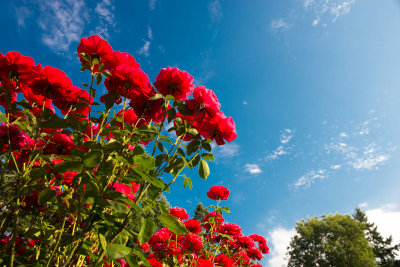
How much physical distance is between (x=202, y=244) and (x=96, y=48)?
83.9 inches

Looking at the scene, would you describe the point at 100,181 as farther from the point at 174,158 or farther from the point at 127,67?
the point at 127,67

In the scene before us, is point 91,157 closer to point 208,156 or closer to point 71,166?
point 71,166

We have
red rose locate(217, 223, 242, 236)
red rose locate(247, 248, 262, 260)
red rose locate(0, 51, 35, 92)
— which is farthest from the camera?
red rose locate(247, 248, 262, 260)

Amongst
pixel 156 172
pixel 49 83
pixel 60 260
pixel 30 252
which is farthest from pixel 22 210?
pixel 156 172

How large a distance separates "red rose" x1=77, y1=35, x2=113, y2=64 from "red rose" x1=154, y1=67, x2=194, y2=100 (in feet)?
0.95

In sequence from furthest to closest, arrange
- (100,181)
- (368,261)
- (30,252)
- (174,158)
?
1. (368,261)
2. (30,252)
3. (174,158)
4. (100,181)

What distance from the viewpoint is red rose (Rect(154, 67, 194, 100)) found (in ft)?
3.78

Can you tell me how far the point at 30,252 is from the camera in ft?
3.92

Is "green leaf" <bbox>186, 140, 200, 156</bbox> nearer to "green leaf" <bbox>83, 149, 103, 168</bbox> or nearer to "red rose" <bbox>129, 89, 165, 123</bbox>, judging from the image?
"red rose" <bbox>129, 89, 165, 123</bbox>

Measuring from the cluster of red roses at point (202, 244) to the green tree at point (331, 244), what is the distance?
105ft

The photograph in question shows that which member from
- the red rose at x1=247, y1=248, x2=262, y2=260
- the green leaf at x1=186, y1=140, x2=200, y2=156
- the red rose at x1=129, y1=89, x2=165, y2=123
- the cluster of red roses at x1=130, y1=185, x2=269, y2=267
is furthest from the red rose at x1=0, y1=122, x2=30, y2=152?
the red rose at x1=247, y1=248, x2=262, y2=260

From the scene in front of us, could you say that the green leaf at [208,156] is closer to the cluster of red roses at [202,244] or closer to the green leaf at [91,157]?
the green leaf at [91,157]

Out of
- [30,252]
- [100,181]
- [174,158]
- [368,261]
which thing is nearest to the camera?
[100,181]

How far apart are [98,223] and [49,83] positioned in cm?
75
